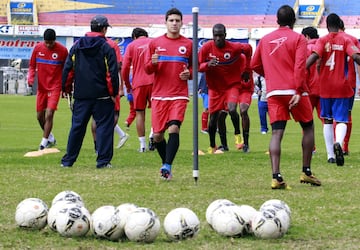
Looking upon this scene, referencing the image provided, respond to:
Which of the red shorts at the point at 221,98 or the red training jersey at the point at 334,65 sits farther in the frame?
the red shorts at the point at 221,98

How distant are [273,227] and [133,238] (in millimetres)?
1083

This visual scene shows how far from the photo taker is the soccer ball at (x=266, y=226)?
6.80 meters

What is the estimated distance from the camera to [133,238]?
21.9 ft

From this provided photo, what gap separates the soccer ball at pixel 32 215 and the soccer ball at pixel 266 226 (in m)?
1.70

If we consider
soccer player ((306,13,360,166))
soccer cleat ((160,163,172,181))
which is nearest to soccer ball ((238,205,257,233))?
soccer cleat ((160,163,172,181))

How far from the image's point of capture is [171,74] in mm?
11289

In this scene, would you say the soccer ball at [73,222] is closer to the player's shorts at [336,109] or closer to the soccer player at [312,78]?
the player's shorts at [336,109]

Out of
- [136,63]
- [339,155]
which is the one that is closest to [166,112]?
[339,155]

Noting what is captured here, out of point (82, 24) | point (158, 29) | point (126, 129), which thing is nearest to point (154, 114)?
point (126, 129)

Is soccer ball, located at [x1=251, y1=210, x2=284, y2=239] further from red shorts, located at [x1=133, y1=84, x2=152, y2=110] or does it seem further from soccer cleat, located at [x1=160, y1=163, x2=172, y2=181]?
red shorts, located at [x1=133, y1=84, x2=152, y2=110]

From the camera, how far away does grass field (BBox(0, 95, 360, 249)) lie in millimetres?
6740

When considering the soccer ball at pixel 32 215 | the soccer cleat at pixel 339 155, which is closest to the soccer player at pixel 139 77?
the soccer cleat at pixel 339 155

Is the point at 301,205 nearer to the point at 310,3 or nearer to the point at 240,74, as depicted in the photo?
the point at 240,74

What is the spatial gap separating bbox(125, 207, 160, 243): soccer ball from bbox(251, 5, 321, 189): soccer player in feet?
12.2
